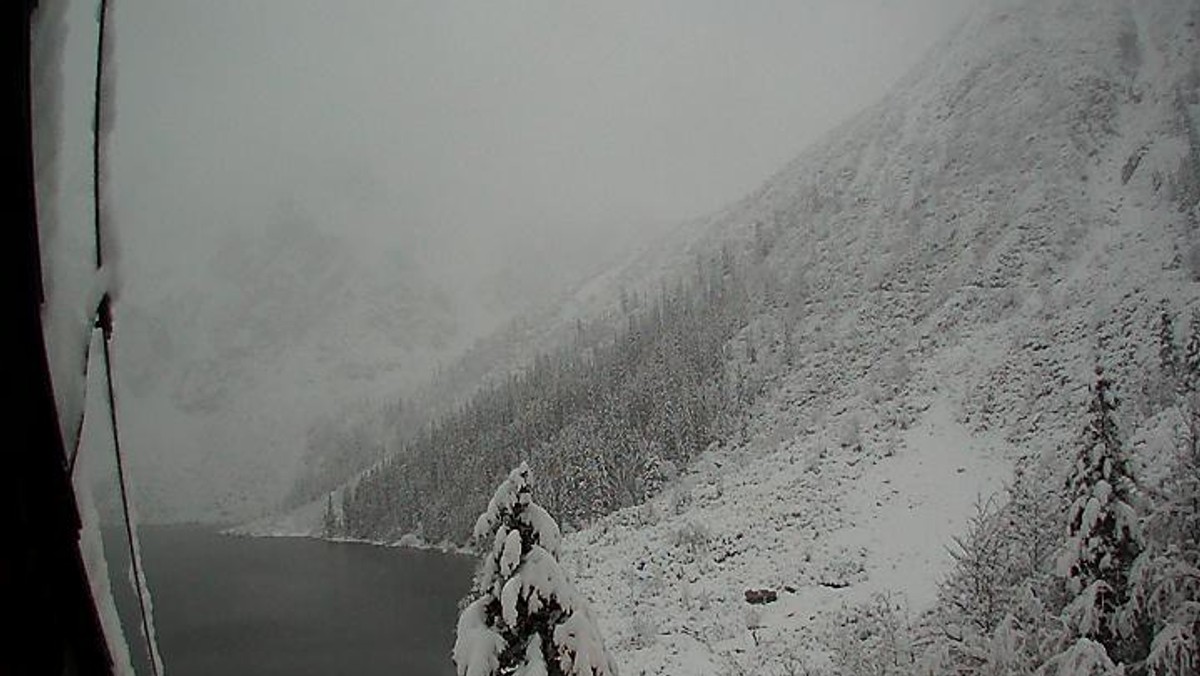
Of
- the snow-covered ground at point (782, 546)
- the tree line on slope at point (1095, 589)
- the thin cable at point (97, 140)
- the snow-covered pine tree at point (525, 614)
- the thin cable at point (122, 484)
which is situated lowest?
A: the snow-covered ground at point (782, 546)

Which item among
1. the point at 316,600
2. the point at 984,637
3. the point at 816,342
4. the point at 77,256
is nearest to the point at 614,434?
the point at 816,342

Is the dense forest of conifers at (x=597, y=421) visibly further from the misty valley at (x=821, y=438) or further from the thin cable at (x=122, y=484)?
the thin cable at (x=122, y=484)

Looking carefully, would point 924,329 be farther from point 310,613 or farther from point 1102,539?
point 310,613

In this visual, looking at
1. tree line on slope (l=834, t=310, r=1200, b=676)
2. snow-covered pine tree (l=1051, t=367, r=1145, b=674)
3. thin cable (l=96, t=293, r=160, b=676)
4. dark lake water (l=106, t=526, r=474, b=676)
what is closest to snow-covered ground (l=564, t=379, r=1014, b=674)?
tree line on slope (l=834, t=310, r=1200, b=676)

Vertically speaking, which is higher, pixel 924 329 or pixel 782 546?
pixel 924 329

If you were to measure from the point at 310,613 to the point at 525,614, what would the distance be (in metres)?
40.2

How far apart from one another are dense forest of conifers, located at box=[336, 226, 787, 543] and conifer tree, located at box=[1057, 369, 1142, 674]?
40591mm

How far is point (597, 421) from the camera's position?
6781 centimetres

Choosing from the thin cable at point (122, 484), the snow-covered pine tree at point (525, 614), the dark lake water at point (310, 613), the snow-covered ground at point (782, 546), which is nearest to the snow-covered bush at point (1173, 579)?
the snow-covered pine tree at point (525, 614)

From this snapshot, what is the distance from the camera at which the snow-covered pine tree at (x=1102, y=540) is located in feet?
34.0

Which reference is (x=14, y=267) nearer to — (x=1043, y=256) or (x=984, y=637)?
(x=984, y=637)

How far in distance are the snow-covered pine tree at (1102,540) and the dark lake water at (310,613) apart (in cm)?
2068

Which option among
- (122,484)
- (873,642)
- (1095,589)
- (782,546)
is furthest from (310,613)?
(122,484)

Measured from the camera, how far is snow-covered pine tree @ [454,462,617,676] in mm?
7223
